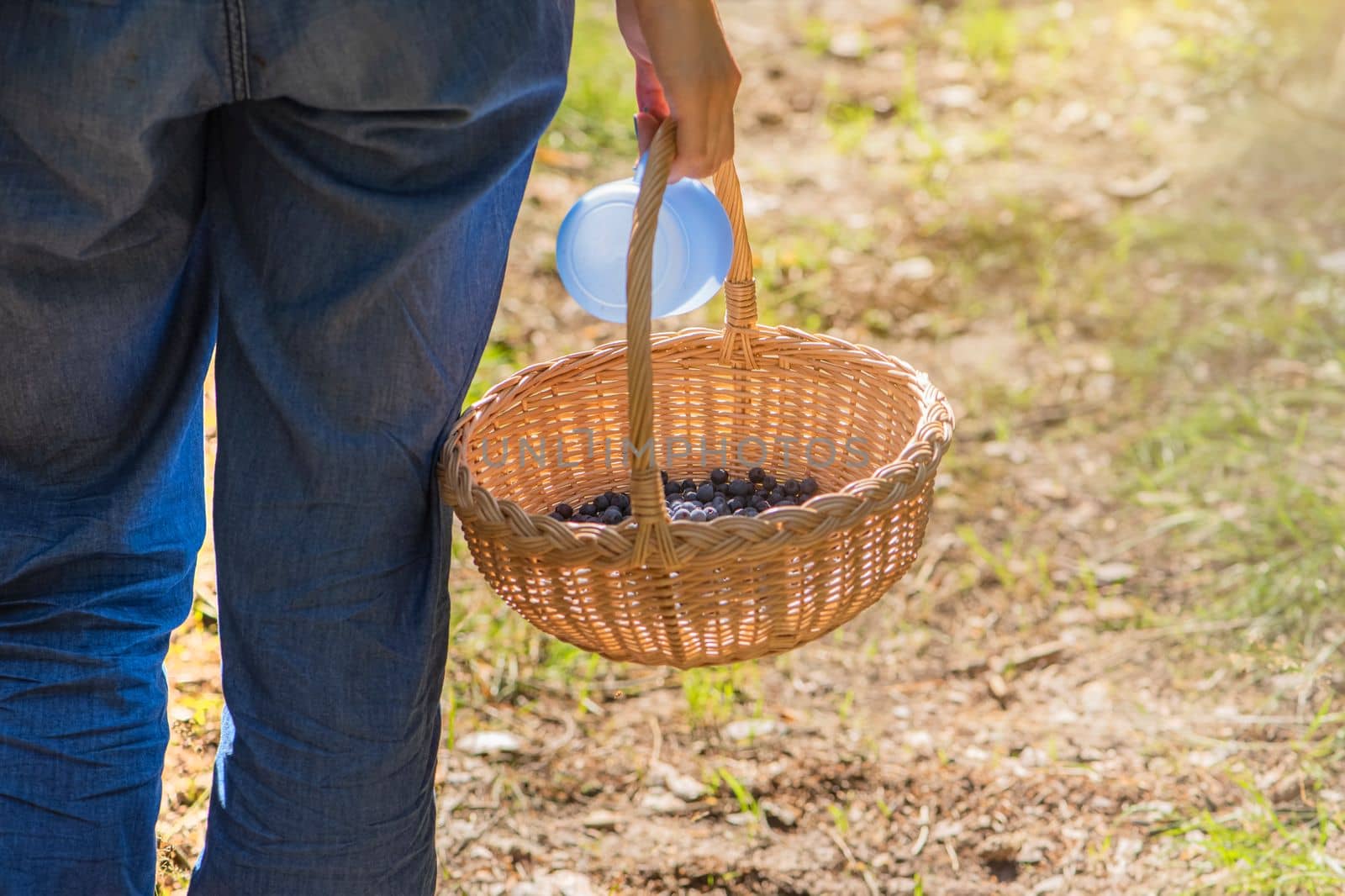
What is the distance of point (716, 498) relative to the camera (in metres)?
1.53

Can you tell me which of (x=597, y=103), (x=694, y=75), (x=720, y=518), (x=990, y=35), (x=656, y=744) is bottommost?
(x=656, y=744)

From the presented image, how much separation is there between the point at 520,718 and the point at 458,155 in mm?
997

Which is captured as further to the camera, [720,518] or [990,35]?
[990,35]

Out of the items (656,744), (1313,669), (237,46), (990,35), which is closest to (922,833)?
(656,744)

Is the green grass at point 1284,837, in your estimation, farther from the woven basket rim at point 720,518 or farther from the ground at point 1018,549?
the woven basket rim at point 720,518

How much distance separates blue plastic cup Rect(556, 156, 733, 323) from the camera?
1408 millimetres

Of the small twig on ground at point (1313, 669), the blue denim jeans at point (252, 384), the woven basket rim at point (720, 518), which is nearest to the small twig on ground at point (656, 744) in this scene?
the blue denim jeans at point (252, 384)

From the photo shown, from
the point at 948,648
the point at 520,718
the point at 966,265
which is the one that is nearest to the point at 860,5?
the point at 966,265

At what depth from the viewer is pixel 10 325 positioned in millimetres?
1075

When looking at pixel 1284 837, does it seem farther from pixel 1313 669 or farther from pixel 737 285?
pixel 737 285

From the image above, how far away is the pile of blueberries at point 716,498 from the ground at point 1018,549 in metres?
0.39

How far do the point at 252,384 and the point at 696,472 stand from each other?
0.71 metres

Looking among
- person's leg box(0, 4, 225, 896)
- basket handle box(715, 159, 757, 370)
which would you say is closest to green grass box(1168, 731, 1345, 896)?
basket handle box(715, 159, 757, 370)

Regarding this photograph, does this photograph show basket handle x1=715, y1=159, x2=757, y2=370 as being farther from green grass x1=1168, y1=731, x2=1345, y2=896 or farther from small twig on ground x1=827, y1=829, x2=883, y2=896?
green grass x1=1168, y1=731, x2=1345, y2=896
